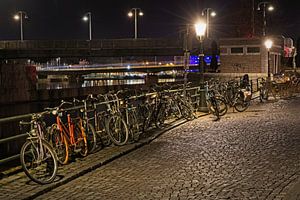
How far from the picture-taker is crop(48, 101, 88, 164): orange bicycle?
8703mm

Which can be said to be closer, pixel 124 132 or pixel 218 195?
pixel 218 195

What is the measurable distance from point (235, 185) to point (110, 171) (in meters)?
2.38

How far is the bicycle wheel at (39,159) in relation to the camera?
770 centimetres

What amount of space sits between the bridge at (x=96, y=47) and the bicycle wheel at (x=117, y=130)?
4893 centimetres

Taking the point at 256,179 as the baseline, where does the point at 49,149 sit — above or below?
above

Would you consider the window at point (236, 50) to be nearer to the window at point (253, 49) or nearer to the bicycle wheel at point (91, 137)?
the window at point (253, 49)

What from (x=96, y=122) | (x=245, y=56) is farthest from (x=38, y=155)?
(x=245, y=56)

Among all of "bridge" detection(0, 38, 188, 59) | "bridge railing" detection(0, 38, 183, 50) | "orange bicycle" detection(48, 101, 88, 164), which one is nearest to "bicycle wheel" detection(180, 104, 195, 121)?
"orange bicycle" detection(48, 101, 88, 164)

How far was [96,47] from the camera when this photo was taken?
201ft

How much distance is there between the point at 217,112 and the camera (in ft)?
54.1

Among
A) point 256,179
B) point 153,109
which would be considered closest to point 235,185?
point 256,179

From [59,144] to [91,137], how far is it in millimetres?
1366

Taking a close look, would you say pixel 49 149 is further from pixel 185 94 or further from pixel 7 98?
pixel 185 94

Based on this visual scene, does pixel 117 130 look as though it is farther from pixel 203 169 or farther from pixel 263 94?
pixel 263 94
